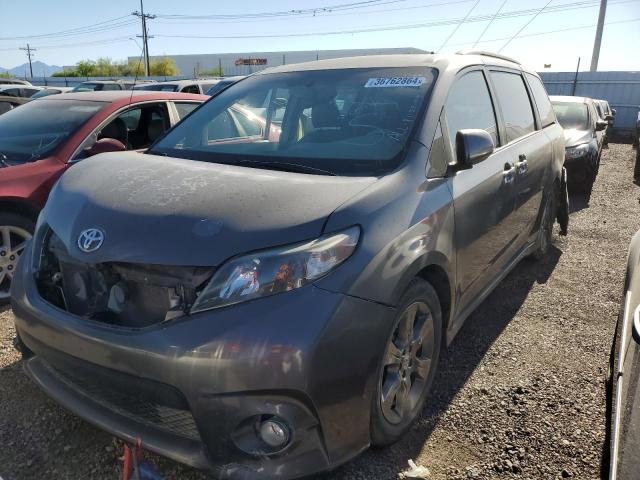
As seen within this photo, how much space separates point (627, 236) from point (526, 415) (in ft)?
14.4

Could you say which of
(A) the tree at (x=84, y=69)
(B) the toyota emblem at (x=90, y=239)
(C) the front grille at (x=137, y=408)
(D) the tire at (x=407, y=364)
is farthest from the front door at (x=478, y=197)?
(A) the tree at (x=84, y=69)

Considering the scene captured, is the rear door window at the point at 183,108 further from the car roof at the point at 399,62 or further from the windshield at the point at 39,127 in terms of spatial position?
the car roof at the point at 399,62

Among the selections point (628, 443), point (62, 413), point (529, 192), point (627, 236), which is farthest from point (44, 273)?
point (627, 236)

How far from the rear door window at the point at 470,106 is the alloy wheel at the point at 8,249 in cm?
319

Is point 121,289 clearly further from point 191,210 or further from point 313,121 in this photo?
point 313,121

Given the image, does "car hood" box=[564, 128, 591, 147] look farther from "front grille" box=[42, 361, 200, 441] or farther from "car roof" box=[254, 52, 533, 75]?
"front grille" box=[42, 361, 200, 441]

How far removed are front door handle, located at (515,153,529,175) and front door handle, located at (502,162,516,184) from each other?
0.32 ft

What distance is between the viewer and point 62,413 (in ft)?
8.46

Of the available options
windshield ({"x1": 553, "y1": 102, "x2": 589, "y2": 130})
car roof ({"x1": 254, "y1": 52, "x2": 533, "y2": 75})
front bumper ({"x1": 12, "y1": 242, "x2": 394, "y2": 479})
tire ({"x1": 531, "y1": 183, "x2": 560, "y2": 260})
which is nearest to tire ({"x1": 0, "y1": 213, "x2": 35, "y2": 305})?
car roof ({"x1": 254, "y1": 52, "x2": 533, "y2": 75})

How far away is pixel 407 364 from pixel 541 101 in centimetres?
341

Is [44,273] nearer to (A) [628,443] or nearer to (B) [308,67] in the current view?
(B) [308,67]

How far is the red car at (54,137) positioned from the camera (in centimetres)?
380

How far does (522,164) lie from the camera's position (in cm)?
362

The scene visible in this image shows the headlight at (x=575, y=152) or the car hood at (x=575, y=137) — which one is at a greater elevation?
the car hood at (x=575, y=137)
